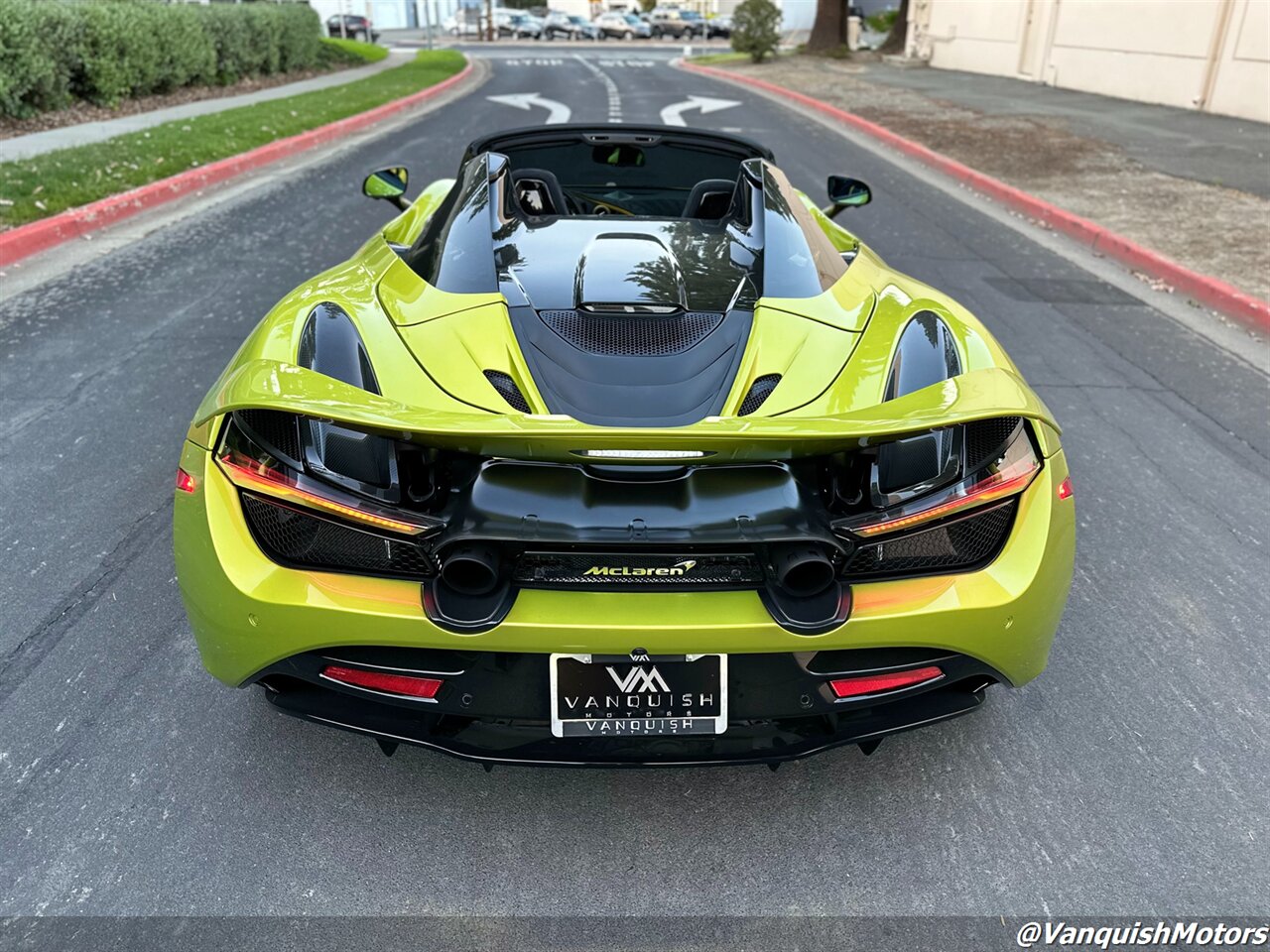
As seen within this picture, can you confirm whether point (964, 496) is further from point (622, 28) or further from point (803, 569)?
point (622, 28)

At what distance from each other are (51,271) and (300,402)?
632 centimetres

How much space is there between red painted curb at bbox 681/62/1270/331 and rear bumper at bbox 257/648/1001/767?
19.2ft

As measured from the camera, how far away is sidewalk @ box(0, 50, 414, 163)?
10711mm

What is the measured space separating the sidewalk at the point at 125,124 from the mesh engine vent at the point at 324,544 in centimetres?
979

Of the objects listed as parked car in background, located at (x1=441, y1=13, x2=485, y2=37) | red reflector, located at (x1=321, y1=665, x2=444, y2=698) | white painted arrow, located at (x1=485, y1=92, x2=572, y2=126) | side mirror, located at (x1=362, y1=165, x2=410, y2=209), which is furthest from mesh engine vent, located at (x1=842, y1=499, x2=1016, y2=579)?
parked car in background, located at (x1=441, y1=13, x2=485, y2=37)

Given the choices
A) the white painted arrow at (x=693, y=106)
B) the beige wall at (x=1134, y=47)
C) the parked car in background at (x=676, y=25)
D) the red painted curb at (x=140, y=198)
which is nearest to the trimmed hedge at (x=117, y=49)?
the red painted curb at (x=140, y=198)

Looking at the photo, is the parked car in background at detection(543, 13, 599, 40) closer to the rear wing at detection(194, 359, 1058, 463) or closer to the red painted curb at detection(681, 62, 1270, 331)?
the red painted curb at detection(681, 62, 1270, 331)

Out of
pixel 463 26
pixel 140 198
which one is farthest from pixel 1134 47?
pixel 463 26

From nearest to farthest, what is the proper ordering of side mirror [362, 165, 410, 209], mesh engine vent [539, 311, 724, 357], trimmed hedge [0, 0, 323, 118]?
mesh engine vent [539, 311, 724, 357], side mirror [362, 165, 410, 209], trimmed hedge [0, 0, 323, 118]

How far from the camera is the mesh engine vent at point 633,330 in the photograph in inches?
102

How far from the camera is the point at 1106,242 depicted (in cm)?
841

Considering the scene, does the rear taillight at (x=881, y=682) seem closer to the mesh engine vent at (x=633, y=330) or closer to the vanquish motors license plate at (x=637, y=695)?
the vanquish motors license plate at (x=637, y=695)

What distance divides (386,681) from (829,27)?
112 ft

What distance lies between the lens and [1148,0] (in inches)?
677
